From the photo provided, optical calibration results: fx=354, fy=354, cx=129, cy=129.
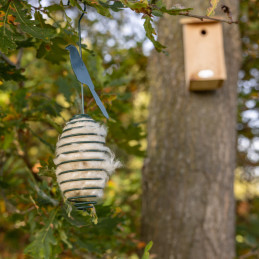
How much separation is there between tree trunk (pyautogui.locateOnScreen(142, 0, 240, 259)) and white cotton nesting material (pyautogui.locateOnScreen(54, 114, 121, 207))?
118 cm

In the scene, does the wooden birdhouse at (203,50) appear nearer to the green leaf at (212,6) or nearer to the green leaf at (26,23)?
the green leaf at (212,6)

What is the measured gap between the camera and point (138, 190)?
133 inches

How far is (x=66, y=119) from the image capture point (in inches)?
98.1

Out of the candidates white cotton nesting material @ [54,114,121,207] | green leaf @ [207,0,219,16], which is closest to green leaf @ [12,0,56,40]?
white cotton nesting material @ [54,114,121,207]

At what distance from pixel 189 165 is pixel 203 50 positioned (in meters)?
0.73

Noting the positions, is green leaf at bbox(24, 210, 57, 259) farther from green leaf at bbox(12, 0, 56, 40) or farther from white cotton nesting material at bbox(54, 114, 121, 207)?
green leaf at bbox(12, 0, 56, 40)

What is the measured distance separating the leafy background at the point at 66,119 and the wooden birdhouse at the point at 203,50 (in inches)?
15.2

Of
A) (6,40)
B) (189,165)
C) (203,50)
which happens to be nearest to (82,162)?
(6,40)

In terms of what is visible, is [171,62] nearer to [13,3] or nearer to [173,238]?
[173,238]

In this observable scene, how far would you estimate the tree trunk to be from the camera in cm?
200

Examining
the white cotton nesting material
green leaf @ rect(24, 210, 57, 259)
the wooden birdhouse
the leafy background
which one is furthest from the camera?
the wooden birdhouse

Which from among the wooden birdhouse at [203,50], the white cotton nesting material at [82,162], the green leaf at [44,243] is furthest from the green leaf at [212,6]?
the wooden birdhouse at [203,50]

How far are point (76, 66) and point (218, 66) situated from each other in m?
1.38

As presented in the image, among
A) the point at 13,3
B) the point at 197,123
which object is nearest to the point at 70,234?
the point at 13,3
